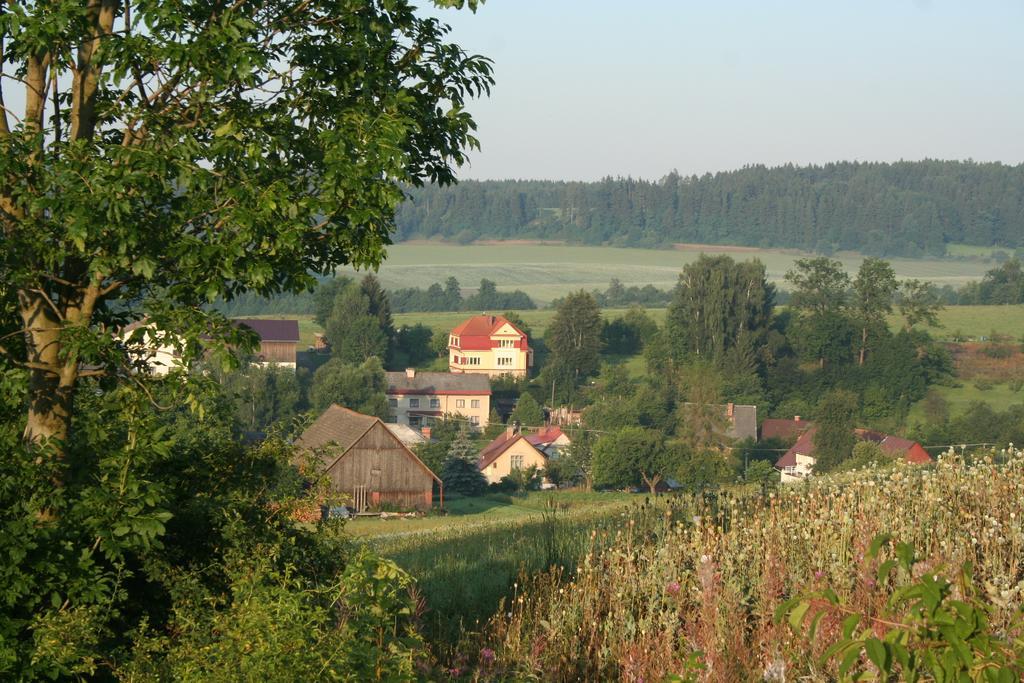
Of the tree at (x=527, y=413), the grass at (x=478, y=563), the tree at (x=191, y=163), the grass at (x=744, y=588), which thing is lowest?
the tree at (x=527, y=413)

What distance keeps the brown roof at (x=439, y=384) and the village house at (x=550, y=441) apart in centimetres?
2054

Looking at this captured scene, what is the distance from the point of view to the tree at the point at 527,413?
103 m

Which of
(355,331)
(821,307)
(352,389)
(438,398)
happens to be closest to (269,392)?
(352,389)

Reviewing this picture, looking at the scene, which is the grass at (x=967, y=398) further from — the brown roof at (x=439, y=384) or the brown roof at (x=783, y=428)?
the brown roof at (x=439, y=384)

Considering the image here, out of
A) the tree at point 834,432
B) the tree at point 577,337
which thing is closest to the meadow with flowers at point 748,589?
the tree at point 834,432

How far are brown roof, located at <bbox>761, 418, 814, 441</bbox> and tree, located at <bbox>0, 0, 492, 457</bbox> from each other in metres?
89.4

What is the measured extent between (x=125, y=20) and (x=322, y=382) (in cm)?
9140

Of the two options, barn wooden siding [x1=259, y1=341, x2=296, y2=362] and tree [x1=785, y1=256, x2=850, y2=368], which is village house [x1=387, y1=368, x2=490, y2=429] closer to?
barn wooden siding [x1=259, y1=341, x2=296, y2=362]

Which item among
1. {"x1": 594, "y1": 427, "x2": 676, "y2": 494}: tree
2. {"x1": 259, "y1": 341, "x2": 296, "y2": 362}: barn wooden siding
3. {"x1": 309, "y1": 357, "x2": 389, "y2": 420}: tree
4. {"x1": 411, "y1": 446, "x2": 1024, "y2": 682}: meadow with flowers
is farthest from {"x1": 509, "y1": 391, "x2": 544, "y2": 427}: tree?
{"x1": 411, "y1": 446, "x2": 1024, "y2": 682}: meadow with flowers

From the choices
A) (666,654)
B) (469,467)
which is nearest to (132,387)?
(666,654)

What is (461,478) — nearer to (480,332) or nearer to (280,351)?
(280,351)

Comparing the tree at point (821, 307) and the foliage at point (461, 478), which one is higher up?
the tree at point (821, 307)

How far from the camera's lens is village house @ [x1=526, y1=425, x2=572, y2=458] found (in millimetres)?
83750

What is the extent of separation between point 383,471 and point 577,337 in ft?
210
